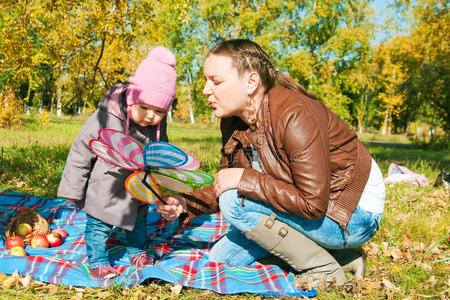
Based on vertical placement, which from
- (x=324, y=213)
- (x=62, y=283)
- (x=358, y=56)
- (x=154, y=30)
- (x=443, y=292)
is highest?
(x=358, y=56)

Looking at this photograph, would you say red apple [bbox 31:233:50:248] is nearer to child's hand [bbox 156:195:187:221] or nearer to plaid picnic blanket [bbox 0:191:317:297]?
plaid picnic blanket [bbox 0:191:317:297]

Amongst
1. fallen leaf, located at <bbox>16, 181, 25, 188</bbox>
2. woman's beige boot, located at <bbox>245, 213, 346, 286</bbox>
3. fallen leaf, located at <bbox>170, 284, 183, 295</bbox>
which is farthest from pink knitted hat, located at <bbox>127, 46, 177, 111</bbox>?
fallen leaf, located at <bbox>16, 181, 25, 188</bbox>

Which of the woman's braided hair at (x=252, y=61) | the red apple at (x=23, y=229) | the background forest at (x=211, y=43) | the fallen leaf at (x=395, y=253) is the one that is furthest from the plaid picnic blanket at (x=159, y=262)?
the background forest at (x=211, y=43)

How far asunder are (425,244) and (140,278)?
2.36m

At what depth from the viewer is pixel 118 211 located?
7.99 feet

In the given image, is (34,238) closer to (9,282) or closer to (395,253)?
(9,282)

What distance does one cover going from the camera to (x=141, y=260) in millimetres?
2557

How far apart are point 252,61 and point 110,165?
1.12 meters

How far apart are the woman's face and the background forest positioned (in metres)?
2.20

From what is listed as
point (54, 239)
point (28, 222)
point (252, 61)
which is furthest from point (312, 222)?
point (28, 222)

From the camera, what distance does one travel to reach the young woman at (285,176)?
212 cm

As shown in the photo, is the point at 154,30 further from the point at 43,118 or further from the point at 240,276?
the point at 240,276

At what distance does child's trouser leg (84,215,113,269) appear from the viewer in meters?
2.43

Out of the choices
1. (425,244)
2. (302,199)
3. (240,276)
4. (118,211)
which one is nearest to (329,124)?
(302,199)
